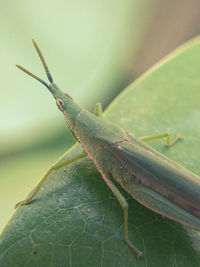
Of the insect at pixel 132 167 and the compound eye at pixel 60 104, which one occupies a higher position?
the compound eye at pixel 60 104

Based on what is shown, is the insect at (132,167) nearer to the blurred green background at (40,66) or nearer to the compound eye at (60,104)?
the compound eye at (60,104)

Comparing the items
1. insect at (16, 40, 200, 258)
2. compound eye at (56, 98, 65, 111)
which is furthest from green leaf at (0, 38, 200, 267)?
compound eye at (56, 98, 65, 111)

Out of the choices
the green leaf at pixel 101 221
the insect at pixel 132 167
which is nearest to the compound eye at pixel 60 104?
the insect at pixel 132 167

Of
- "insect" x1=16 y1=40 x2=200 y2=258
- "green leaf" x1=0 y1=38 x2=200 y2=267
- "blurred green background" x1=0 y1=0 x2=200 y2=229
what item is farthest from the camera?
"blurred green background" x1=0 y1=0 x2=200 y2=229

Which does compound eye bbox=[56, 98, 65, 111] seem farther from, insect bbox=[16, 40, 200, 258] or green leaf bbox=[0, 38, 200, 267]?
green leaf bbox=[0, 38, 200, 267]

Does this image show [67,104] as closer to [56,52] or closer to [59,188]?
[56,52]

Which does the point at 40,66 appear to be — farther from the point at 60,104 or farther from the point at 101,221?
the point at 101,221
